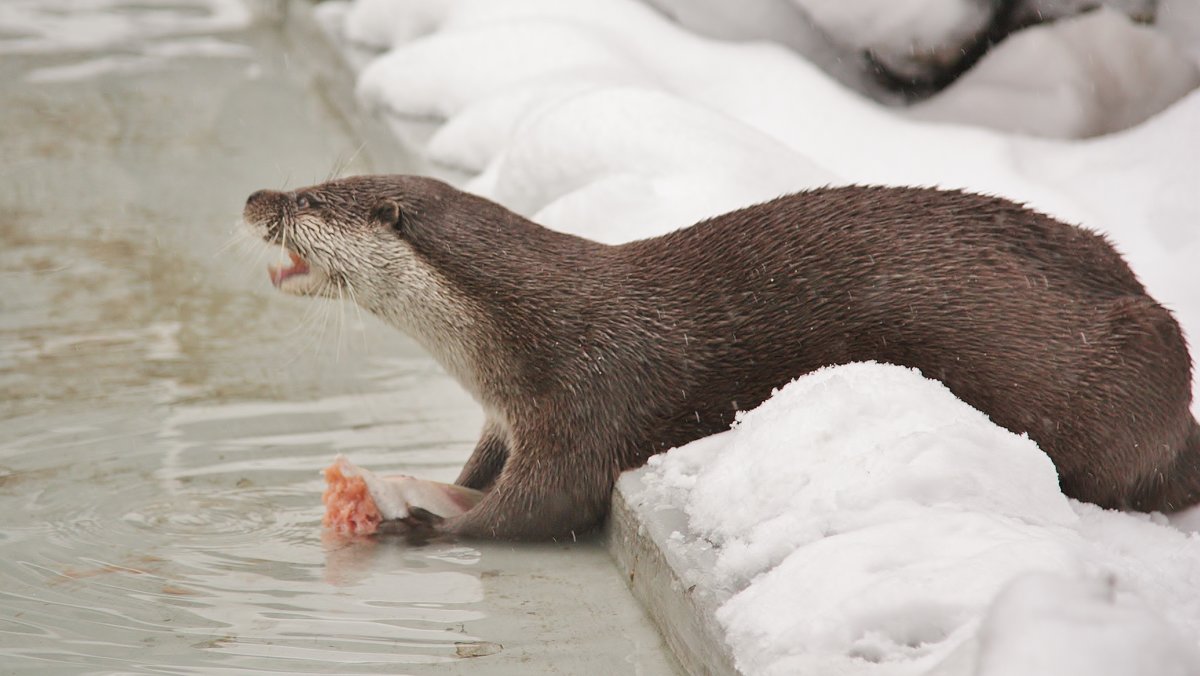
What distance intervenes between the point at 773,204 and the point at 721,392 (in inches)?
16.0

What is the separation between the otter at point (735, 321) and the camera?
2.62 m

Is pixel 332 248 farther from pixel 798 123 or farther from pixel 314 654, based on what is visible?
pixel 798 123

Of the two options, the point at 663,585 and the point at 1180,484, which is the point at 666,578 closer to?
the point at 663,585

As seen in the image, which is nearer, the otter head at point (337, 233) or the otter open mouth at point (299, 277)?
the otter head at point (337, 233)

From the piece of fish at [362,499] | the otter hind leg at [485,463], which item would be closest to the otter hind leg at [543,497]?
the piece of fish at [362,499]

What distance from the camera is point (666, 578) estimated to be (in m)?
2.30

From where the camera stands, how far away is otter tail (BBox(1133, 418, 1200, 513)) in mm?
2701

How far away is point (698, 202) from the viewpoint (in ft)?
12.9

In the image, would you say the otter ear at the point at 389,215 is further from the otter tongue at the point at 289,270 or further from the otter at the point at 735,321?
the otter tongue at the point at 289,270

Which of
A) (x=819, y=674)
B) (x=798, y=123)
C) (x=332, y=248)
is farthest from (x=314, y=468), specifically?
(x=798, y=123)

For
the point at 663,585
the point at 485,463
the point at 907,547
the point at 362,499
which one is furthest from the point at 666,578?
the point at 485,463

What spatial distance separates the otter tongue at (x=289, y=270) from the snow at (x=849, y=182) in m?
1.00

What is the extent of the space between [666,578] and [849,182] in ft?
8.34

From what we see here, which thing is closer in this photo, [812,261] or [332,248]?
[812,261]
